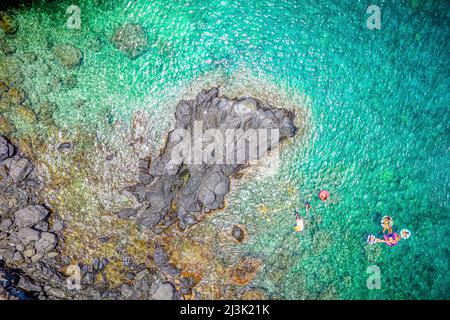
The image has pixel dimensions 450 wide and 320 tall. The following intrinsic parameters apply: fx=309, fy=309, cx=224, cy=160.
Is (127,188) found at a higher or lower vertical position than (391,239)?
higher

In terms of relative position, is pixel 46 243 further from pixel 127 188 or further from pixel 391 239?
pixel 391 239

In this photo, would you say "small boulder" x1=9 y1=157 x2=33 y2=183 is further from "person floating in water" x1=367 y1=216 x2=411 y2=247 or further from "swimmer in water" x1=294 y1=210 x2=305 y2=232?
"person floating in water" x1=367 y1=216 x2=411 y2=247

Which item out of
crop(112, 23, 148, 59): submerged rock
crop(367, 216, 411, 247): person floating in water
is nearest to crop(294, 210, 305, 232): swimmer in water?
crop(367, 216, 411, 247): person floating in water

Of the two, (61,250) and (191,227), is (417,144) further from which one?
(61,250)

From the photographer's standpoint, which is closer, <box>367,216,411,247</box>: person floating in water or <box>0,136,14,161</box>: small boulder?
<box>0,136,14,161</box>: small boulder

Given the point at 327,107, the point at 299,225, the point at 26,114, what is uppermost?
the point at 327,107

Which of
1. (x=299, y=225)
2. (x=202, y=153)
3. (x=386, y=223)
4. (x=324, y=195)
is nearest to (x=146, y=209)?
(x=202, y=153)

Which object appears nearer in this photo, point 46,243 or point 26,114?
point 46,243
